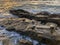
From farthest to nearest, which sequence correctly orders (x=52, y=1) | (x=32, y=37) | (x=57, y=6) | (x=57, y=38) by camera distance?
(x=52, y=1) → (x=57, y=6) → (x=32, y=37) → (x=57, y=38)

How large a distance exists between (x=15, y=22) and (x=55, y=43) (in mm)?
796

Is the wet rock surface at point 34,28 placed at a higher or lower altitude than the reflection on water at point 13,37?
higher

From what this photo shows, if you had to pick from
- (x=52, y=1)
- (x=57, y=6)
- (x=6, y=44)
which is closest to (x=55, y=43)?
(x=6, y=44)

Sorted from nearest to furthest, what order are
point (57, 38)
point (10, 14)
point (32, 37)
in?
point (57, 38), point (32, 37), point (10, 14)

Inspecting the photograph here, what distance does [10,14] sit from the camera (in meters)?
3.40

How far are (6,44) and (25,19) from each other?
70cm

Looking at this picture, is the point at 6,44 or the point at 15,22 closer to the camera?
the point at 6,44

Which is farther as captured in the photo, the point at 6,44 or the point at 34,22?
the point at 34,22

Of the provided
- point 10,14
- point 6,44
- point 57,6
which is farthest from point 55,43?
point 57,6

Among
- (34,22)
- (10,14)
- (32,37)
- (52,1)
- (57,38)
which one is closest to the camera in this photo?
(57,38)

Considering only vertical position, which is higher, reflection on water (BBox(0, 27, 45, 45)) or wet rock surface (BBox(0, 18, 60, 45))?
wet rock surface (BBox(0, 18, 60, 45))

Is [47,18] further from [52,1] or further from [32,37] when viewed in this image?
[52,1]

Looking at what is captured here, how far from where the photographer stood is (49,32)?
2363 mm

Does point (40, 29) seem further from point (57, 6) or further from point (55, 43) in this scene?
point (57, 6)
